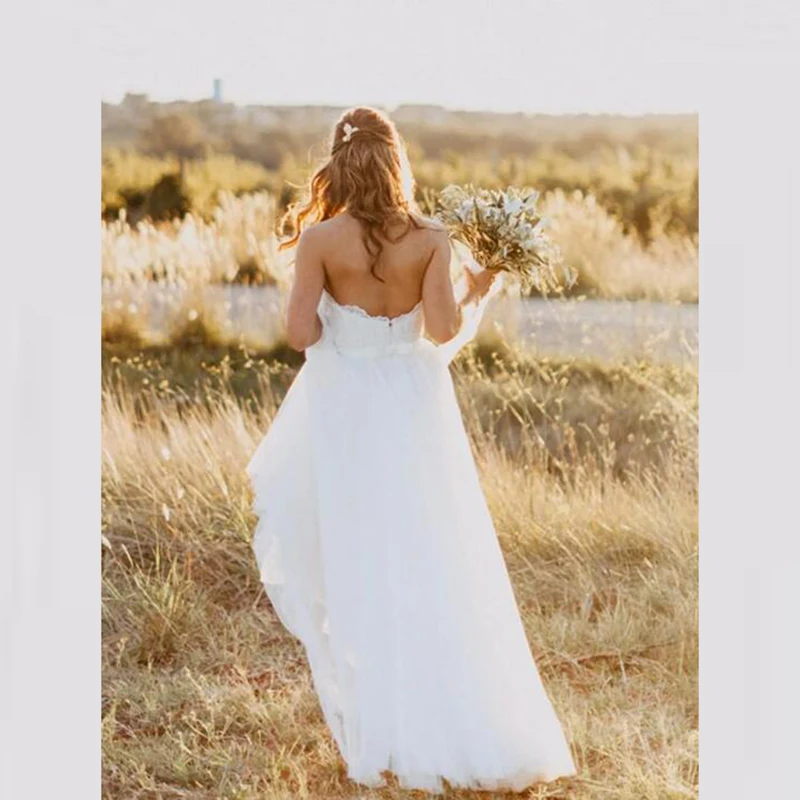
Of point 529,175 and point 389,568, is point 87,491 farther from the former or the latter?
point 529,175

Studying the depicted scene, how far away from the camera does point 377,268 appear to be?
3301mm

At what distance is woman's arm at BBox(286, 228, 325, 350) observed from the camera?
3.28 m

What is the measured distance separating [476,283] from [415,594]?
0.81 m

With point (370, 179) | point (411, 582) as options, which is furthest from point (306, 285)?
point (411, 582)

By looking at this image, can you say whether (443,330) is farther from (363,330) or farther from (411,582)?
(411,582)

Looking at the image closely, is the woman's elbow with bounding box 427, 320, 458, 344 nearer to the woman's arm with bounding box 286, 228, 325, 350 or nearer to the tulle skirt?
the tulle skirt

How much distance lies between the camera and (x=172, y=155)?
9.68 m

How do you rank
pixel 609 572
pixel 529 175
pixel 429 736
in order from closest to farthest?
pixel 429 736, pixel 609 572, pixel 529 175

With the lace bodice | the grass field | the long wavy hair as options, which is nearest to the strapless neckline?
the lace bodice

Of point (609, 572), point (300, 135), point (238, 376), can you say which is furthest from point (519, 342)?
point (300, 135)

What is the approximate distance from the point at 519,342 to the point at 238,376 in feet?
4.67

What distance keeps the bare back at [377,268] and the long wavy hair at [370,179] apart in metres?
0.02

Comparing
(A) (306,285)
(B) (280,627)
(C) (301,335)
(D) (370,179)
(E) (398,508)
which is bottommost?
(B) (280,627)

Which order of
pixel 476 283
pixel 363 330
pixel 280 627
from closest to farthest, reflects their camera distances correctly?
pixel 363 330 → pixel 476 283 → pixel 280 627
